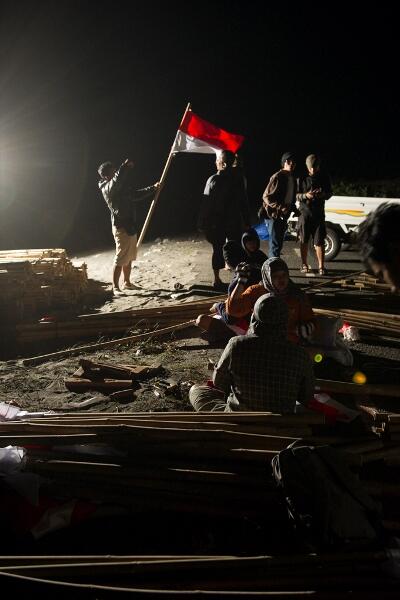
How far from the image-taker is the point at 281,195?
9812 mm

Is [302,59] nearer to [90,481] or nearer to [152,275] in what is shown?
[152,275]

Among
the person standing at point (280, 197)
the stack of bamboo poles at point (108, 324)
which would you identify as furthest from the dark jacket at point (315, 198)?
the stack of bamboo poles at point (108, 324)

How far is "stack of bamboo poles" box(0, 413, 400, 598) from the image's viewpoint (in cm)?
338

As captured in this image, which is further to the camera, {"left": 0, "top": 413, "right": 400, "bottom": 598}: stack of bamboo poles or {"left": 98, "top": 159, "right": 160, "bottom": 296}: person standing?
{"left": 98, "top": 159, "right": 160, "bottom": 296}: person standing

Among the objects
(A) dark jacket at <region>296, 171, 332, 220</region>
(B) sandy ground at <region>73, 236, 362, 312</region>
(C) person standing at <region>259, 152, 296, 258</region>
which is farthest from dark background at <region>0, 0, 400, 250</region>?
(C) person standing at <region>259, 152, 296, 258</region>

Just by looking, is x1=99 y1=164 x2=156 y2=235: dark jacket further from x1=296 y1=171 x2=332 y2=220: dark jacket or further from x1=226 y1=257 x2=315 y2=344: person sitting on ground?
x1=226 y1=257 x2=315 y2=344: person sitting on ground

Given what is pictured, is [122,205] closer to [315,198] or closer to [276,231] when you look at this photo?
[276,231]

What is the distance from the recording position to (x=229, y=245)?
28.1ft

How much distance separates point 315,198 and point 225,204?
66.5 inches

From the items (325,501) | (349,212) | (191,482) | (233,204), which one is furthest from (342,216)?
(325,501)

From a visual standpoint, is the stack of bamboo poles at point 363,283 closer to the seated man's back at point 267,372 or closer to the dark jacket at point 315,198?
the dark jacket at point 315,198

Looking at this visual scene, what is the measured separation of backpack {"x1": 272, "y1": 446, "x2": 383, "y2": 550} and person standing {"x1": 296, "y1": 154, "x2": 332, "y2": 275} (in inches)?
280

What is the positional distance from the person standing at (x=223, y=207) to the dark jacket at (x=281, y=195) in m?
0.45

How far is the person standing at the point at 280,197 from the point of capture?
980 cm
